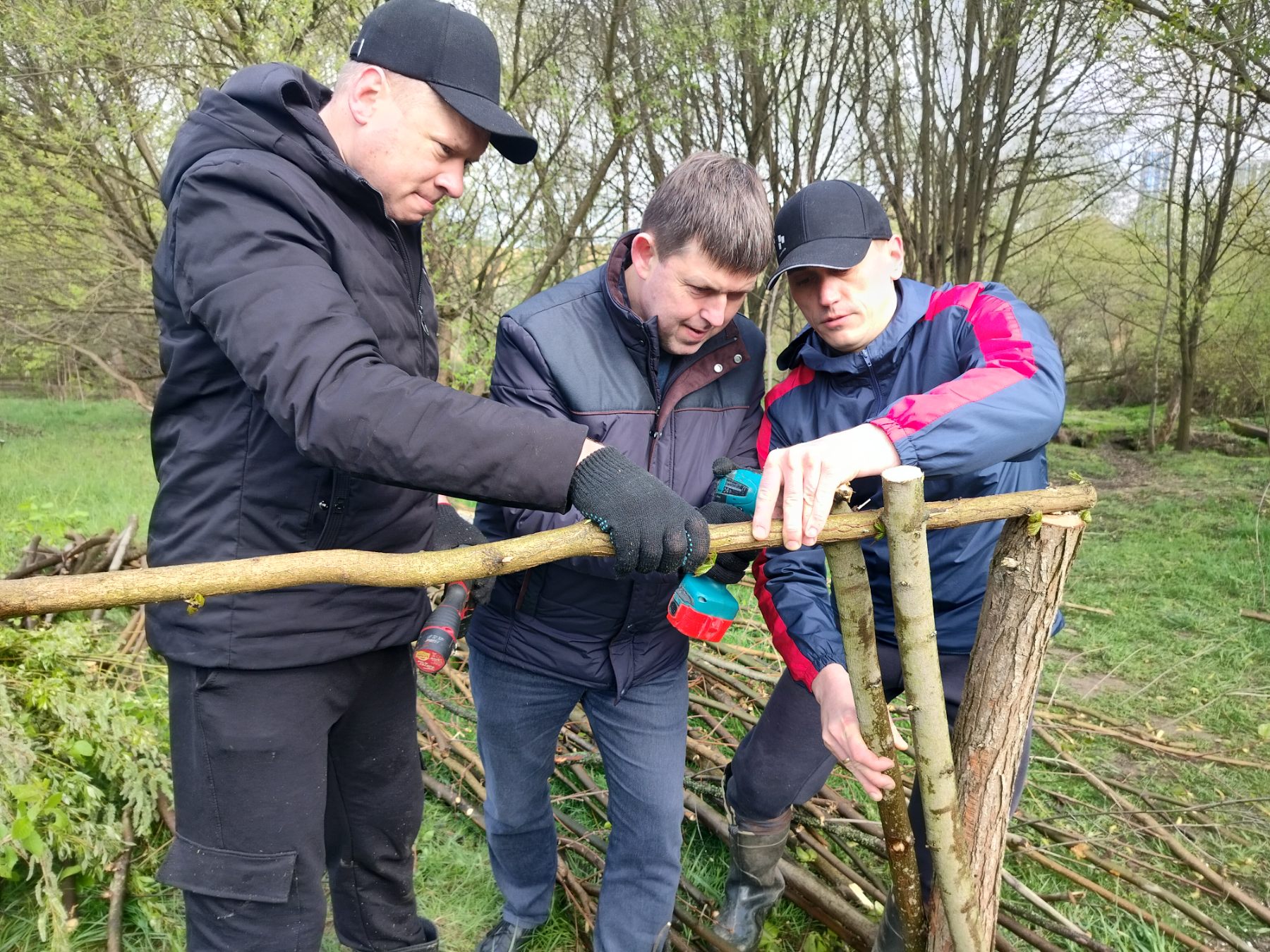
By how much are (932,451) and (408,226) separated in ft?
4.31

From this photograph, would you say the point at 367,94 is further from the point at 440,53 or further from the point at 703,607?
the point at 703,607

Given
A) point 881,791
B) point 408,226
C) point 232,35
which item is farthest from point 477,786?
point 232,35

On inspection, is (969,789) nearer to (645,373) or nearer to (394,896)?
(645,373)

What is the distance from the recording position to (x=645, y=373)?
211cm

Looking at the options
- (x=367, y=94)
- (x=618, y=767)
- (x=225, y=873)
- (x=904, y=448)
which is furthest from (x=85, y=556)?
(x=904, y=448)

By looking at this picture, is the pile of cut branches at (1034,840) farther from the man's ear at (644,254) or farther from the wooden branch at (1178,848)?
the man's ear at (644,254)

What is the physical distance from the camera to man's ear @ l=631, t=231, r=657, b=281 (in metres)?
2.03

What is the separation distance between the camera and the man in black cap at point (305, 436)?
1.24 m

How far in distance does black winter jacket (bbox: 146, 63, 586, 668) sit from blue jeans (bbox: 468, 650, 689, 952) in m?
0.47

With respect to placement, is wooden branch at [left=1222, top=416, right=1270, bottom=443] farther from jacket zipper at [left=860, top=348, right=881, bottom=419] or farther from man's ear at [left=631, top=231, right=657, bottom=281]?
man's ear at [left=631, top=231, right=657, bottom=281]

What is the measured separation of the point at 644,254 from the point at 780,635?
3.72 ft

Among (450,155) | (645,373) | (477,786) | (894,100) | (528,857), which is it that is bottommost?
(477,786)

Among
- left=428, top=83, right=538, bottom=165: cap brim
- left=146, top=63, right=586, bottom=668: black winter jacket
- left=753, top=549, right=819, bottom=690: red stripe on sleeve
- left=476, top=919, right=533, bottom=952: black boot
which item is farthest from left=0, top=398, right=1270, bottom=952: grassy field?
left=428, top=83, right=538, bottom=165: cap brim

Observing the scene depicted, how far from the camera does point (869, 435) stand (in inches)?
63.3
